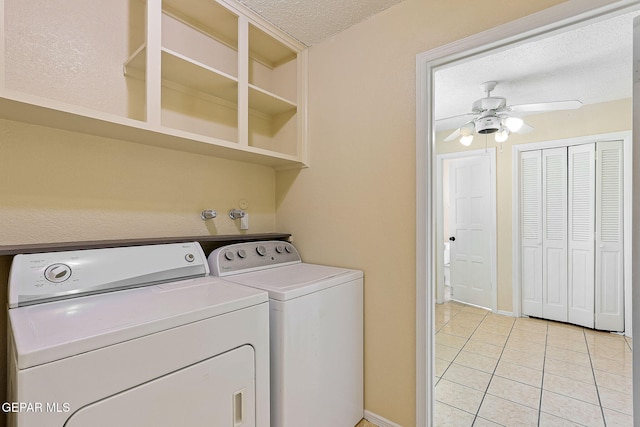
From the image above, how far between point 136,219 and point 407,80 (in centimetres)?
169

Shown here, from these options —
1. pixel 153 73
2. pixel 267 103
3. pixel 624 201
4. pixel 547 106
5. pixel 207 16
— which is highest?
pixel 207 16

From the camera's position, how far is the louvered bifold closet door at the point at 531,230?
11.4 feet

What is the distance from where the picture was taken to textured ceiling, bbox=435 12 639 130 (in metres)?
1.97

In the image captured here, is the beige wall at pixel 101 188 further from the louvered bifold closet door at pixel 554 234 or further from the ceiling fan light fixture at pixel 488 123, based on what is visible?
the louvered bifold closet door at pixel 554 234

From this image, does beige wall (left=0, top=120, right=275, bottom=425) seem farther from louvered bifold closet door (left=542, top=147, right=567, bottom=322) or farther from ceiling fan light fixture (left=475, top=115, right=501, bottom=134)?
louvered bifold closet door (left=542, top=147, right=567, bottom=322)

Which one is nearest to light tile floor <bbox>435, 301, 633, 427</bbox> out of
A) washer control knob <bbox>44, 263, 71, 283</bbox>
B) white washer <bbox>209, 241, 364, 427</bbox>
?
white washer <bbox>209, 241, 364, 427</bbox>

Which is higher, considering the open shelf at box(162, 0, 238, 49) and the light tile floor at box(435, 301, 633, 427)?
the open shelf at box(162, 0, 238, 49)

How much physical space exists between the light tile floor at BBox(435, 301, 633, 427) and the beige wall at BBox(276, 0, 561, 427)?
0.66 meters

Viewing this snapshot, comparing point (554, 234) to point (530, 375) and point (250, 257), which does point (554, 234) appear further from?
point (250, 257)

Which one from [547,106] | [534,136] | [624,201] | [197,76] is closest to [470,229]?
[534,136]

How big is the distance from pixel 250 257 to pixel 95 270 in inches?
30.2

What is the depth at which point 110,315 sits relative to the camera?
0.93 m

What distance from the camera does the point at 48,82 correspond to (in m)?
1.29

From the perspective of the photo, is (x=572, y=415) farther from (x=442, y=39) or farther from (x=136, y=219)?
(x=136, y=219)
